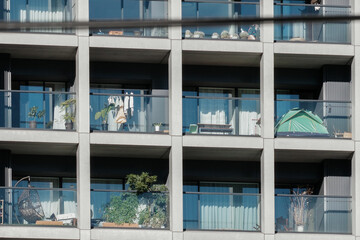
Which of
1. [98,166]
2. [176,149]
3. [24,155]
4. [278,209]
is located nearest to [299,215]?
[278,209]

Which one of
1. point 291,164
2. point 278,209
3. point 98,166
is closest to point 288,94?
point 291,164

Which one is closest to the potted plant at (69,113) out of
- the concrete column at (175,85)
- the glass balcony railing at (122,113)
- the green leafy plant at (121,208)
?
the glass balcony railing at (122,113)

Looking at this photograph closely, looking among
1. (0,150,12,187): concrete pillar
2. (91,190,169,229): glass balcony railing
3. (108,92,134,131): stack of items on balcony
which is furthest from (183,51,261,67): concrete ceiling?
(0,150,12,187): concrete pillar

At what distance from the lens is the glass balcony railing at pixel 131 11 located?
2791cm

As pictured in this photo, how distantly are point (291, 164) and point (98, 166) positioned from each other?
554 cm

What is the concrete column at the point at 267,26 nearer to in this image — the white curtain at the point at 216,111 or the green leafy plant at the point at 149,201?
the white curtain at the point at 216,111

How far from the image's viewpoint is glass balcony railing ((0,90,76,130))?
89.2ft

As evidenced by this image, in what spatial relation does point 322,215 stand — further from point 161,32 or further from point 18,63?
point 18,63

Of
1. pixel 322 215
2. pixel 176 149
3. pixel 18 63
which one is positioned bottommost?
pixel 322 215

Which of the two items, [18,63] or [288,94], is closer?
[18,63]

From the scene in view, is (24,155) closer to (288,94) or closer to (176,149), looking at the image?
(176,149)

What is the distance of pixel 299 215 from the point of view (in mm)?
27656

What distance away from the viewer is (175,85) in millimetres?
27797

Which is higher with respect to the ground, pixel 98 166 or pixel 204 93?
pixel 204 93
